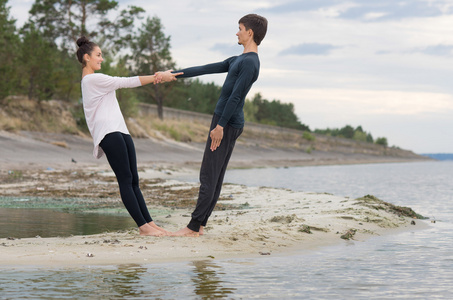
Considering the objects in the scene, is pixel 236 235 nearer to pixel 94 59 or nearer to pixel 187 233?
pixel 187 233

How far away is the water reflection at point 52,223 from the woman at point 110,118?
1.49 metres

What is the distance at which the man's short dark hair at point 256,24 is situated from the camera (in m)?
6.60

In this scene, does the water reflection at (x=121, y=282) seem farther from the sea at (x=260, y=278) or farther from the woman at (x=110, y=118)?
the woman at (x=110, y=118)

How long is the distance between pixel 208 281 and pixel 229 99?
2.03m

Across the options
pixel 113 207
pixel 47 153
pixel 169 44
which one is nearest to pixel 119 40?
pixel 169 44

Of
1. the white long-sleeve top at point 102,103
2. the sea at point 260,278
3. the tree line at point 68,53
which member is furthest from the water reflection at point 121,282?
the tree line at point 68,53

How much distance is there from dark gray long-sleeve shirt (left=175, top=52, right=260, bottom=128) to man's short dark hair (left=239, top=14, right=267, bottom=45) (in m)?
0.20

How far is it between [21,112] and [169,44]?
23416 millimetres

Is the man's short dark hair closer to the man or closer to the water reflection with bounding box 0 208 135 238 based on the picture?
the man

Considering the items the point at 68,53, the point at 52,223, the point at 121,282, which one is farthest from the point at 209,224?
the point at 68,53

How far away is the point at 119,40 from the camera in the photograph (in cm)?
4538

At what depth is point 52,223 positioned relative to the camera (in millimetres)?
8828

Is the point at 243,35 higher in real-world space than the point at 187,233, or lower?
higher

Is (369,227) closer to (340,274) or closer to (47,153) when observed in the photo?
(340,274)
